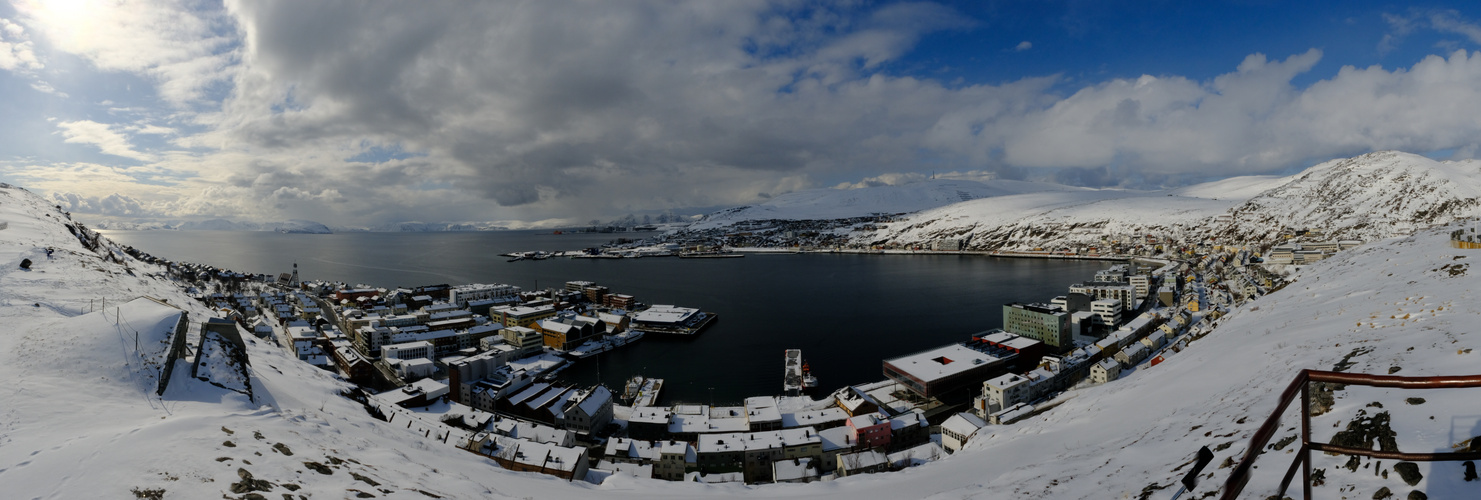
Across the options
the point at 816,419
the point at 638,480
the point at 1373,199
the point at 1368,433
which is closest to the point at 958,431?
the point at 816,419

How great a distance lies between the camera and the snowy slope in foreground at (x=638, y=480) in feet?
10.4

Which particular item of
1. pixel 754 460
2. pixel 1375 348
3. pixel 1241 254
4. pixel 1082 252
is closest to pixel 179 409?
Result: pixel 754 460

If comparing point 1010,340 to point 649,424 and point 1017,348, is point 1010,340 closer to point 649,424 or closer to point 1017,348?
point 1017,348

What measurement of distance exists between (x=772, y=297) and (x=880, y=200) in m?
94.3

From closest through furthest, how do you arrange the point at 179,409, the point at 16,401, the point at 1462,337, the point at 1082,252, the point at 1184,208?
the point at 1462,337
the point at 16,401
the point at 179,409
the point at 1082,252
the point at 1184,208

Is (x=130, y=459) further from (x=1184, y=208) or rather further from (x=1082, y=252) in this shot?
(x=1184, y=208)

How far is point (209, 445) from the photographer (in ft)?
12.4

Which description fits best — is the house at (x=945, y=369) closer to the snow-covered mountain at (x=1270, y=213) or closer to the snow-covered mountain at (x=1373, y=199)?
the snow-covered mountain at (x=1270, y=213)

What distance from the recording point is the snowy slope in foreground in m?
3.17

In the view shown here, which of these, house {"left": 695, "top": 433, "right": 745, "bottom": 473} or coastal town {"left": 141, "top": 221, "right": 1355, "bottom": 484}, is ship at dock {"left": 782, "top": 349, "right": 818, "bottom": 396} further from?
house {"left": 695, "top": 433, "right": 745, "bottom": 473}

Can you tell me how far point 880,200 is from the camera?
11838 centimetres

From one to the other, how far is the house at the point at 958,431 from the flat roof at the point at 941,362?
2.92 m

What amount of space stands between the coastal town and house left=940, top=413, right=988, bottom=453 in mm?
37

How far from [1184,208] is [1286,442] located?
219 ft
